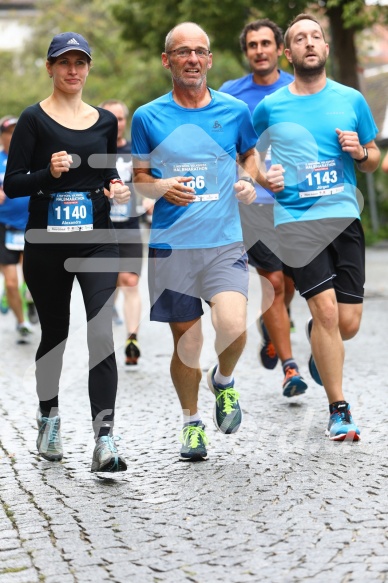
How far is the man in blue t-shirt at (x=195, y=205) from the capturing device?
241 inches

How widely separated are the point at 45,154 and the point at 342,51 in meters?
19.7

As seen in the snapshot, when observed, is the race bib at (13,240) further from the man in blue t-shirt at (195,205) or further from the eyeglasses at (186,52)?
the eyeglasses at (186,52)

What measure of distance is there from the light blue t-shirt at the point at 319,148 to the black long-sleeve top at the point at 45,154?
120cm

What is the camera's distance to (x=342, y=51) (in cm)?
2497

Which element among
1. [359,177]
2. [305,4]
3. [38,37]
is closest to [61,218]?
[305,4]

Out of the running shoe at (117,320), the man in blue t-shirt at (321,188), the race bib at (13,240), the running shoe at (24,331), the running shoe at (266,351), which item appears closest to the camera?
the man in blue t-shirt at (321,188)

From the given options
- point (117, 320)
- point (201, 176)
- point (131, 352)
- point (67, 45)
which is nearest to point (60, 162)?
point (67, 45)

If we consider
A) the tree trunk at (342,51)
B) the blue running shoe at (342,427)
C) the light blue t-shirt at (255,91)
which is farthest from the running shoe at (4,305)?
the tree trunk at (342,51)

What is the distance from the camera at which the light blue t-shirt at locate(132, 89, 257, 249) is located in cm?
612

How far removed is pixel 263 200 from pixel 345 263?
186 cm

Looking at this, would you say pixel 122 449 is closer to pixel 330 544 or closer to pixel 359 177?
pixel 330 544

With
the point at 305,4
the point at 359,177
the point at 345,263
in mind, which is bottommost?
the point at 345,263

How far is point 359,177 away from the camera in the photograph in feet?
92.3

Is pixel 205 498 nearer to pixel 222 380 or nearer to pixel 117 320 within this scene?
pixel 222 380
